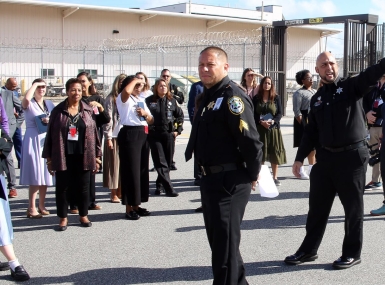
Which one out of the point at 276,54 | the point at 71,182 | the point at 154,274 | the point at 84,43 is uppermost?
the point at 84,43

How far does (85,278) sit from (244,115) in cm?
221

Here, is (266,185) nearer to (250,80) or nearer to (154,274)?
(154,274)

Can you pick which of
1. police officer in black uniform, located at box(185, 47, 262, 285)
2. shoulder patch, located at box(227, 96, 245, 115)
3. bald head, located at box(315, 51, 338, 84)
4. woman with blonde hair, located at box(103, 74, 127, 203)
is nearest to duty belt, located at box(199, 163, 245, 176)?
police officer in black uniform, located at box(185, 47, 262, 285)

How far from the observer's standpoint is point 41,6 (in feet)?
110

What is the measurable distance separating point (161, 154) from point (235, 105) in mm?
4681

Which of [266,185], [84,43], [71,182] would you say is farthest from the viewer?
[84,43]

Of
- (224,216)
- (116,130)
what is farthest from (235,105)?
(116,130)

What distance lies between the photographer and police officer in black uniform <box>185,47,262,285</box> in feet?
13.9

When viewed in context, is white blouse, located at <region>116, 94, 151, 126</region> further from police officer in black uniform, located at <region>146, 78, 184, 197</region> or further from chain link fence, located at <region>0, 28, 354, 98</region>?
chain link fence, located at <region>0, 28, 354, 98</region>

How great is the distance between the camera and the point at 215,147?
429cm

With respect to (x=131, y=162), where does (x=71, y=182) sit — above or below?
below

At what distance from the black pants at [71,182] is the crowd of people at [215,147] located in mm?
12

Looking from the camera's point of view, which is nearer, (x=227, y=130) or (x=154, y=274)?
(x=227, y=130)

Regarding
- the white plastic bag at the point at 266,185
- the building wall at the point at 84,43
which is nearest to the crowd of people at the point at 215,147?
the white plastic bag at the point at 266,185
